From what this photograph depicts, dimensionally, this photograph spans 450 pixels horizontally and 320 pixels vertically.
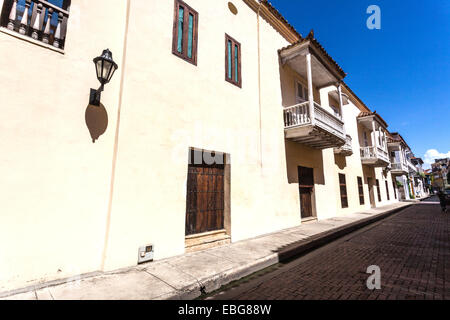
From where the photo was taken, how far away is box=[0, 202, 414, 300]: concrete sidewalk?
9.77ft

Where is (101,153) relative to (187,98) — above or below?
below

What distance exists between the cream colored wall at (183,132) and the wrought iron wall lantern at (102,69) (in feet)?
1.65

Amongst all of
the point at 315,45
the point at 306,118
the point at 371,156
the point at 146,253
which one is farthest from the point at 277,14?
the point at 371,156

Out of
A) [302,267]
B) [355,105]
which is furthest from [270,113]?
[355,105]

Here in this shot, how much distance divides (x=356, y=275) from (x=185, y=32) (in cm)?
709

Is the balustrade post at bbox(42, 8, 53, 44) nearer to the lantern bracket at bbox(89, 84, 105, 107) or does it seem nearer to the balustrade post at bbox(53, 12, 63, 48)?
the balustrade post at bbox(53, 12, 63, 48)

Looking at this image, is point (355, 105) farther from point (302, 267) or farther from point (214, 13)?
point (302, 267)

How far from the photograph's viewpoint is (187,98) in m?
5.50

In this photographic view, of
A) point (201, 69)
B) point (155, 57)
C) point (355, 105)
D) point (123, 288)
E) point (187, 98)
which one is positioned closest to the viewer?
point (123, 288)

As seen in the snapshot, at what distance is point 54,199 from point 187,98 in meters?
3.59

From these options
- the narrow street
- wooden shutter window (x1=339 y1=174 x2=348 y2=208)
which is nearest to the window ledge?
the narrow street

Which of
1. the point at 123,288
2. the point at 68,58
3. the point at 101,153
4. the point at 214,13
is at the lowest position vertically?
the point at 123,288

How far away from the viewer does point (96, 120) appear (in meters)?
3.95
